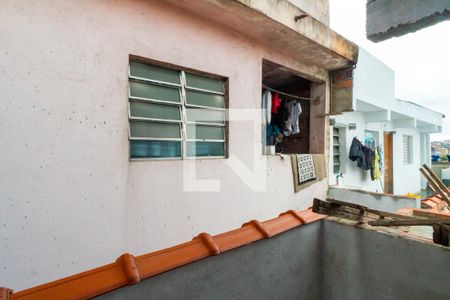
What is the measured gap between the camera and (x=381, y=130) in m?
10.8

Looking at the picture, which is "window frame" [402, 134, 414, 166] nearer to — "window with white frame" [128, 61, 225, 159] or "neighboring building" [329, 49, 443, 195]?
"neighboring building" [329, 49, 443, 195]

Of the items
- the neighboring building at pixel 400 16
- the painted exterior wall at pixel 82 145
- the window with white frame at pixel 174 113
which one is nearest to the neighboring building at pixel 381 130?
the window with white frame at pixel 174 113

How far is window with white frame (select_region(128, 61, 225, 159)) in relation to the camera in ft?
10.3

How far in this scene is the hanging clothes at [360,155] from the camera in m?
8.32

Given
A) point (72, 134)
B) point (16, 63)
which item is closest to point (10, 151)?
point (72, 134)

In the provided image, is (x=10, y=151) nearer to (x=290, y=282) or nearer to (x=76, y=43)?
(x=76, y=43)

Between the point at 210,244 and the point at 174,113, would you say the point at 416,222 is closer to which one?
the point at 210,244

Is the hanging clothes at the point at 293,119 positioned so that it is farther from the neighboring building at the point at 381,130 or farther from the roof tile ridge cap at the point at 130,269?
the roof tile ridge cap at the point at 130,269

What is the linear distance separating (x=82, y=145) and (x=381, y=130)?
39.3 ft

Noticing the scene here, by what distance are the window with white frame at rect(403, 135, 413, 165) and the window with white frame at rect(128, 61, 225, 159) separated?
1382 cm

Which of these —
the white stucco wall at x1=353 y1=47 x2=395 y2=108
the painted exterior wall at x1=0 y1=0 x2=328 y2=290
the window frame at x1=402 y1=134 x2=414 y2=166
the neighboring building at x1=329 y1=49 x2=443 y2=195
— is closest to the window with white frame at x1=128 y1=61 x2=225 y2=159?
the painted exterior wall at x1=0 y1=0 x2=328 y2=290

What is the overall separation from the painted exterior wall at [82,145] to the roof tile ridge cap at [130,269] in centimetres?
151

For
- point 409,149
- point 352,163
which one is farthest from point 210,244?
point 409,149

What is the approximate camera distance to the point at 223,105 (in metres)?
4.12
